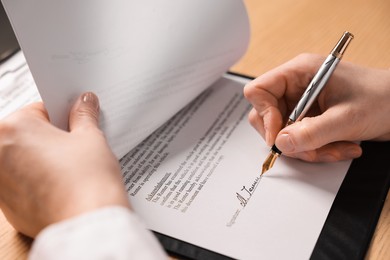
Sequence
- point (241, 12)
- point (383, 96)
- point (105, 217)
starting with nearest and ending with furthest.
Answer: point (105, 217), point (383, 96), point (241, 12)

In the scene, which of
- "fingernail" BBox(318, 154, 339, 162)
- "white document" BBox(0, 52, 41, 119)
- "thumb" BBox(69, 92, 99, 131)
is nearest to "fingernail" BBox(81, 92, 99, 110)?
"thumb" BBox(69, 92, 99, 131)

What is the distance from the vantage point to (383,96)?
2.11ft

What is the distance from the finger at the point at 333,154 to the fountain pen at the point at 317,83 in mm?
33

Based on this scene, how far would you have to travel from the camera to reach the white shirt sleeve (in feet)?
1.27

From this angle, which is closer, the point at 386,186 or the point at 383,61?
the point at 386,186

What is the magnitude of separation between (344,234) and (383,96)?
0.21 m

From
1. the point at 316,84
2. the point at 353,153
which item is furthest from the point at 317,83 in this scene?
the point at 353,153

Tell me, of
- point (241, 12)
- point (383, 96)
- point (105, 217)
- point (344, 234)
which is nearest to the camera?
point (105, 217)

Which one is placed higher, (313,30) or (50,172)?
(313,30)

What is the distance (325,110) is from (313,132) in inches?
3.5

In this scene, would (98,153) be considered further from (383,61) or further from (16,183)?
(383,61)

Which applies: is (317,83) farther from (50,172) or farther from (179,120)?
(50,172)

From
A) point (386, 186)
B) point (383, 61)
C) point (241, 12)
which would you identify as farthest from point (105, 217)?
point (383, 61)

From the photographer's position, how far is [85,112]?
0.56 m
